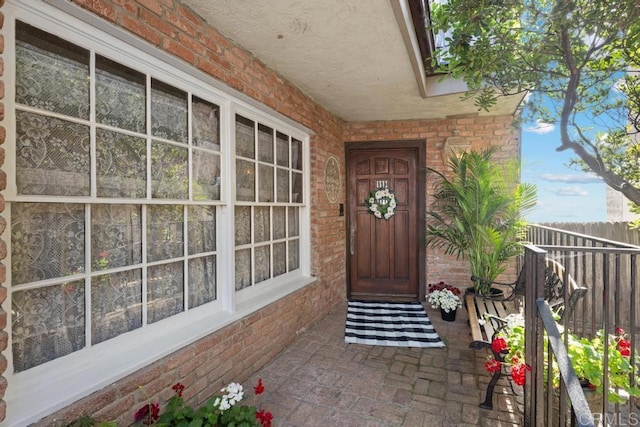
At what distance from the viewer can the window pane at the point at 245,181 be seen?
8.80 ft

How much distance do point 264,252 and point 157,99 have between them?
1.56 meters

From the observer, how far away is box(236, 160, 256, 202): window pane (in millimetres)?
2682

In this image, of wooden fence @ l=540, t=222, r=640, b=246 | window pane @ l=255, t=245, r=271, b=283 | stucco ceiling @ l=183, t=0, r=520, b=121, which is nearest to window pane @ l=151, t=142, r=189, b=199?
stucco ceiling @ l=183, t=0, r=520, b=121

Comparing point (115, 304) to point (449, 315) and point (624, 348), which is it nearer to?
point (624, 348)

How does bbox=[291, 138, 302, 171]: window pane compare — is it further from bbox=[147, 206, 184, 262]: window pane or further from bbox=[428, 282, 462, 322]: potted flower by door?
bbox=[428, 282, 462, 322]: potted flower by door

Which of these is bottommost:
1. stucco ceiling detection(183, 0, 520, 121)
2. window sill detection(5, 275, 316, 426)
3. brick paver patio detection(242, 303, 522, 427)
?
brick paver patio detection(242, 303, 522, 427)

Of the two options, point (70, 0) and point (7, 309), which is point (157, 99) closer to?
point (70, 0)

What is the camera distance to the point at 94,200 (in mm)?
1566

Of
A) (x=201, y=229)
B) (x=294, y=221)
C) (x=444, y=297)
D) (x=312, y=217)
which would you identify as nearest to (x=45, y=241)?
(x=201, y=229)

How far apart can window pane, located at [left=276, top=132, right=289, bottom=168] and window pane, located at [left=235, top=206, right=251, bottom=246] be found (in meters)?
0.74

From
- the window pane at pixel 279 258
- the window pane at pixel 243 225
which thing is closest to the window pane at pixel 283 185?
the window pane at pixel 279 258

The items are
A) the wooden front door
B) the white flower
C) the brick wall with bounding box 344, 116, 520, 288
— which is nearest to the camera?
the white flower

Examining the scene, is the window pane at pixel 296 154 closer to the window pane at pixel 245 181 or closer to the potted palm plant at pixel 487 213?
the window pane at pixel 245 181

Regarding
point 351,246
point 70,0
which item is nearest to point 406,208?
point 351,246
